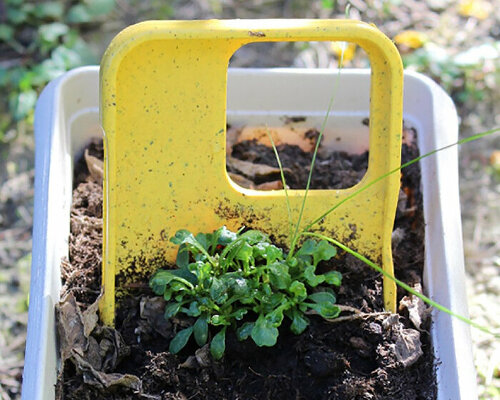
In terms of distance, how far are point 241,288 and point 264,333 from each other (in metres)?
0.08

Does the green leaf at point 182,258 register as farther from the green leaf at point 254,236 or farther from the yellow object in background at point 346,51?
the yellow object in background at point 346,51

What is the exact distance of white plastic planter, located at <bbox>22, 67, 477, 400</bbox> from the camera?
120 centimetres

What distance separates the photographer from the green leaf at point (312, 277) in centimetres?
125

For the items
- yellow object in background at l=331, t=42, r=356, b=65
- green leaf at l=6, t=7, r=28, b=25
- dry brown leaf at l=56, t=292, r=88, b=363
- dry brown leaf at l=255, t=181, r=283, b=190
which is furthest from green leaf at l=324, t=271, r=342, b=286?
green leaf at l=6, t=7, r=28, b=25

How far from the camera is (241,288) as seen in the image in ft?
3.92

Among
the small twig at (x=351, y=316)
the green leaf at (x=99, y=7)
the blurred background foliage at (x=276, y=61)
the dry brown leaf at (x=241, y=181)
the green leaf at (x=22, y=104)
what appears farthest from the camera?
the green leaf at (x=99, y=7)

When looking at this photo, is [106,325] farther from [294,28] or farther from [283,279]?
[294,28]

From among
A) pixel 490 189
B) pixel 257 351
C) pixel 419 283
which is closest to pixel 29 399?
pixel 257 351

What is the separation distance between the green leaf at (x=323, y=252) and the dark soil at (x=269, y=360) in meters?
0.08

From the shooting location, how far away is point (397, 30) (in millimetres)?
2537

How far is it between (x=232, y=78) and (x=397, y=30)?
109cm

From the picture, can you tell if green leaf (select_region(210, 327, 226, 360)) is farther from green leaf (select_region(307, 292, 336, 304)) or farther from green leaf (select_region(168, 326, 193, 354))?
green leaf (select_region(307, 292, 336, 304))

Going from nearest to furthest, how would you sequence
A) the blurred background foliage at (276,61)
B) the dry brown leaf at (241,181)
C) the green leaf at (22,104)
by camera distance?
the dry brown leaf at (241,181), the blurred background foliage at (276,61), the green leaf at (22,104)

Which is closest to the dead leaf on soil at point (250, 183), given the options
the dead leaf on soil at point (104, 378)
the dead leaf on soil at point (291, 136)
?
the dead leaf on soil at point (291, 136)
